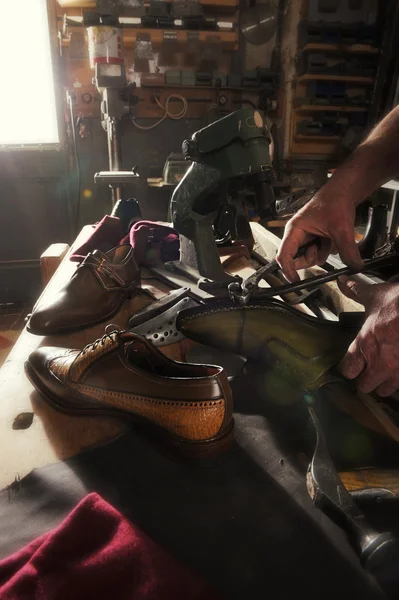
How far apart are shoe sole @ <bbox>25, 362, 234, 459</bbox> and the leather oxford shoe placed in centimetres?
19

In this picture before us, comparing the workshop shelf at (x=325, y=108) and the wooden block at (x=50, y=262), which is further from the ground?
the workshop shelf at (x=325, y=108)

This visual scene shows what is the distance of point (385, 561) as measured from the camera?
0.43 m

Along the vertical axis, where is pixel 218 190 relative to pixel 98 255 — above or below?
above

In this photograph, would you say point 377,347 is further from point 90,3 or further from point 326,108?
point 90,3

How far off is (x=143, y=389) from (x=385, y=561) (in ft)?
1.30

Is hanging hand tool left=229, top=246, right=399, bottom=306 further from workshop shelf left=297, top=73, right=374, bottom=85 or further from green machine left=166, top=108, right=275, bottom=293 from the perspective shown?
workshop shelf left=297, top=73, right=374, bottom=85

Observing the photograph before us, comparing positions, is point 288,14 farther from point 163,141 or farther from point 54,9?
point 54,9

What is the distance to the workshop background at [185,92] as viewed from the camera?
2859 millimetres

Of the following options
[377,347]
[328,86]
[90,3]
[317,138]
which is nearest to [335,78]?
[328,86]

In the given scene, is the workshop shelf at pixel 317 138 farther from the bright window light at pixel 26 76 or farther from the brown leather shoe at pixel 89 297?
the brown leather shoe at pixel 89 297

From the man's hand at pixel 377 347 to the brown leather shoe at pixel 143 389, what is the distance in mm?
248

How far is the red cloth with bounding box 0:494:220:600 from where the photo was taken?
1.36 feet

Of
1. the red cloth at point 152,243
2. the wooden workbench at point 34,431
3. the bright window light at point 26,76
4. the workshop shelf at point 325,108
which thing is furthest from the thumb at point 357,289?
the bright window light at point 26,76

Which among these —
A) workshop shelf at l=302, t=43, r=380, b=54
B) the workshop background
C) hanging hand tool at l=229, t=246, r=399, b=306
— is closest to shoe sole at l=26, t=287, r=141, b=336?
hanging hand tool at l=229, t=246, r=399, b=306
